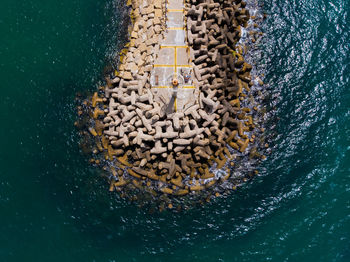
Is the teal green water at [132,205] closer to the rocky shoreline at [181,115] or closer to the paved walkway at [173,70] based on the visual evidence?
the rocky shoreline at [181,115]

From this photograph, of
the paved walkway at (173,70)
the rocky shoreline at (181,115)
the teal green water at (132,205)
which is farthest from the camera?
the paved walkway at (173,70)

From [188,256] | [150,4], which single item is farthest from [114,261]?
[150,4]

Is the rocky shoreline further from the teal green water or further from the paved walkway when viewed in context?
the teal green water

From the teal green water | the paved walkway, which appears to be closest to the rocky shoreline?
the paved walkway

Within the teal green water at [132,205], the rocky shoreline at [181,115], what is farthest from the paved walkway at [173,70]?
the teal green water at [132,205]

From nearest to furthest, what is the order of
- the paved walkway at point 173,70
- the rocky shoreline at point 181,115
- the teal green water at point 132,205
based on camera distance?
the teal green water at point 132,205, the rocky shoreline at point 181,115, the paved walkway at point 173,70
